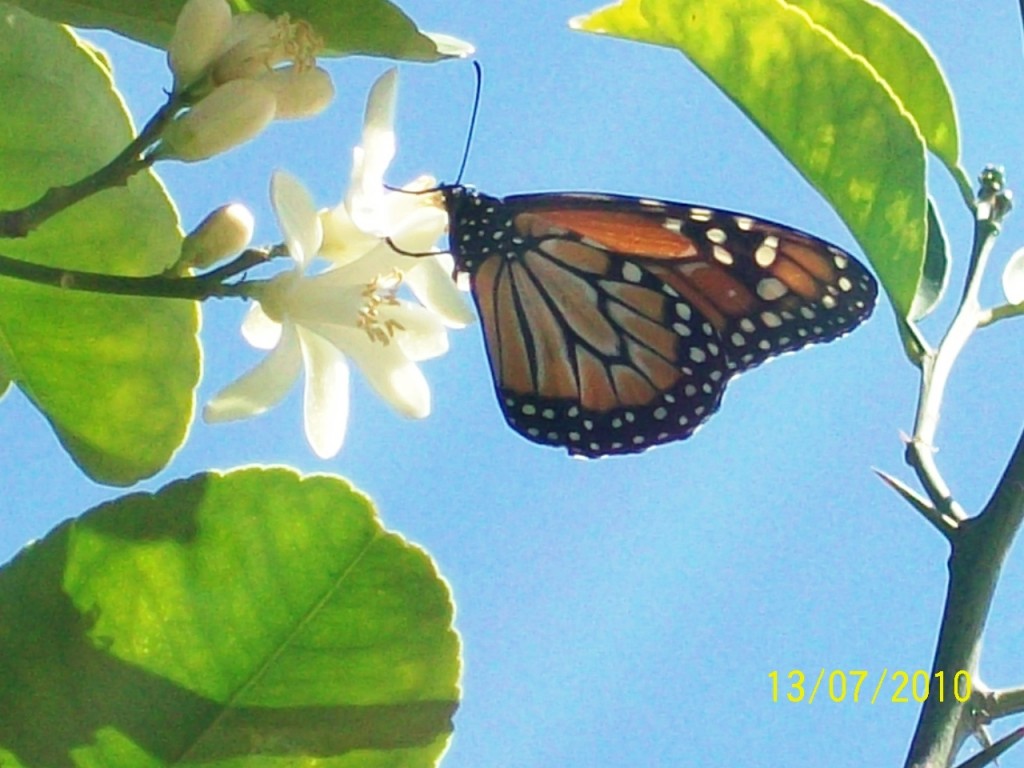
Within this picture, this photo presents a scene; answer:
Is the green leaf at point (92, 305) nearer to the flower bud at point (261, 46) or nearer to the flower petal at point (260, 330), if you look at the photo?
the flower petal at point (260, 330)

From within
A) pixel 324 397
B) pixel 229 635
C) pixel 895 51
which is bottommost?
pixel 229 635

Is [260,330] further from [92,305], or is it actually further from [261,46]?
[261,46]

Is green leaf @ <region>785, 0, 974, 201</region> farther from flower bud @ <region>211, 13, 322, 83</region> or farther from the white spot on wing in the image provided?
flower bud @ <region>211, 13, 322, 83</region>

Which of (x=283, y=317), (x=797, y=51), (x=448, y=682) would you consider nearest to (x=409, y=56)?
(x=283, y=317)

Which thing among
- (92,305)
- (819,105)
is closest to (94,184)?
(92,305)

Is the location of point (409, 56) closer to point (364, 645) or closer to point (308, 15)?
point (308, 15)

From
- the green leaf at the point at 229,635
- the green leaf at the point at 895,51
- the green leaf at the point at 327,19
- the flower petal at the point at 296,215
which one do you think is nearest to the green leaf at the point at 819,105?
the green leaf at the point at 895,51
